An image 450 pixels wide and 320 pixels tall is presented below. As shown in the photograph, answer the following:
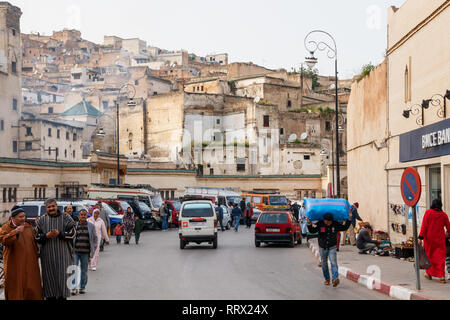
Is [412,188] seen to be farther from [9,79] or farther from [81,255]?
[9,79]

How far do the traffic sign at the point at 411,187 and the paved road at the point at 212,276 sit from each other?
199cm

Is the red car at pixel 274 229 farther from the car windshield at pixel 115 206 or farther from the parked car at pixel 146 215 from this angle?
the parked car at pixel 146 215

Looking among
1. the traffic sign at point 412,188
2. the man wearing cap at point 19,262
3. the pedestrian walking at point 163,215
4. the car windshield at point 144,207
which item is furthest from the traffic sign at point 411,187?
the car windshield at point 144,207

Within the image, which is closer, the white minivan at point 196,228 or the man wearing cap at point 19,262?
the man wearing cap at point 19,262

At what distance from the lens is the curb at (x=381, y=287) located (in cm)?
1212

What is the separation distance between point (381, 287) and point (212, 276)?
4.37 m

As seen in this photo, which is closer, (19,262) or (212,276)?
(19,262)

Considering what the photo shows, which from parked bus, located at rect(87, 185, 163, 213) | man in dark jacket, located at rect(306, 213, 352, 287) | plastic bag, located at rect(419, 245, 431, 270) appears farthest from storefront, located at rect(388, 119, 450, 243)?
parked bus, located at rect(87, 185, 163, 213)

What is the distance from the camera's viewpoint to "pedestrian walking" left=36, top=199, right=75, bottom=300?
1027cm

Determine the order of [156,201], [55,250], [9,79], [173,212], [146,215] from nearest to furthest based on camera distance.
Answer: [55,250], [146,215], [173,212], [156,201], [9,79]

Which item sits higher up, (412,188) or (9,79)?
(9,79)

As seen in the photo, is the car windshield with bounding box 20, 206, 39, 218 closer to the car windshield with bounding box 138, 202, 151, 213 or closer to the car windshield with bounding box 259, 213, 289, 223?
the car windshield with bounding box 259, 213, 289, 223

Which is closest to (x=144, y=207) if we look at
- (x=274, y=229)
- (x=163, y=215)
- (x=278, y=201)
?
(x=163, y=215)

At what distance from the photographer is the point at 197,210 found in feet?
83.7
